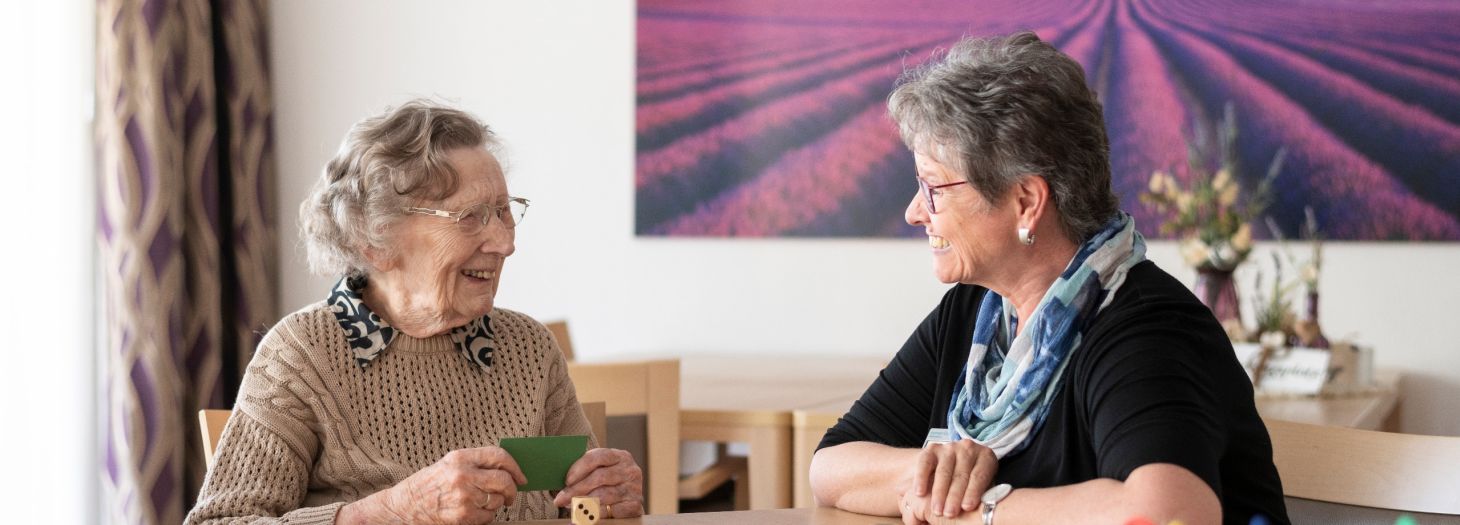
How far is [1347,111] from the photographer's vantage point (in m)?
3.62

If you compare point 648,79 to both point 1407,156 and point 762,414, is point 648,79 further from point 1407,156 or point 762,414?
point 1407,156

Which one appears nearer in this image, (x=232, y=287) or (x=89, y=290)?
(x=89, y=290)

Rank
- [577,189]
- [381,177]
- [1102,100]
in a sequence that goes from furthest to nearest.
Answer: [577,189] < [1102,100] < [381,177]

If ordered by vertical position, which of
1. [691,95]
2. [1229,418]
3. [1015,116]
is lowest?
[1229,418]

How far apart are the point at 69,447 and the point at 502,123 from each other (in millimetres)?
1550

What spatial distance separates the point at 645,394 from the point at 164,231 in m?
1.92

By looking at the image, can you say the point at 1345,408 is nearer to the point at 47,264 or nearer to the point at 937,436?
the point at 937,436

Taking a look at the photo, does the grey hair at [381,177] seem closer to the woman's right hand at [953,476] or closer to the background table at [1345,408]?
the woman's right hand at [953,476]

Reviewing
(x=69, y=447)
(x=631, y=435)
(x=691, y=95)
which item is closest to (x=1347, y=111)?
(x=691, y=95)

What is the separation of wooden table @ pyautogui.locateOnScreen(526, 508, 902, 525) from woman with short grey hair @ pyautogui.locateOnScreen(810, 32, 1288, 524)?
0.10 feet

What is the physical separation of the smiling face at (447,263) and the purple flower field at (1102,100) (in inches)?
67.2

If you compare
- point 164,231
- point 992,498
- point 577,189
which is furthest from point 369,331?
point 577,189

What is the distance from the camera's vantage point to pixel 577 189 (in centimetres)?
430

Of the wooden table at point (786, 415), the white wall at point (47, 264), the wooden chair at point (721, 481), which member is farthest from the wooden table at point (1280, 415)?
the white wall at point (47, 264)
